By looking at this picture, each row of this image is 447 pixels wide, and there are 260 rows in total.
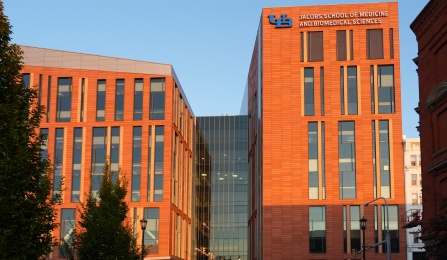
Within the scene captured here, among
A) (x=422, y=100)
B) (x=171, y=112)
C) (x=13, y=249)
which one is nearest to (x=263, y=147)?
(x=171, y=112)

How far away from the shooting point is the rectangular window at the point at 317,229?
73688mm

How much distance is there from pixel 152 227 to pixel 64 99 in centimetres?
1845

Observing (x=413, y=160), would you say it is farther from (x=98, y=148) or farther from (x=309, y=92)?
(x=98, y=148)

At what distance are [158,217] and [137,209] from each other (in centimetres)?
256

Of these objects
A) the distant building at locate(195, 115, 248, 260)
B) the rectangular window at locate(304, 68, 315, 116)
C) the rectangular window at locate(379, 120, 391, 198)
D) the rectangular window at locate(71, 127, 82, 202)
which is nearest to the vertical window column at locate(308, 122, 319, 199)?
the rectangular window at locate(304, 68, 315, 116)

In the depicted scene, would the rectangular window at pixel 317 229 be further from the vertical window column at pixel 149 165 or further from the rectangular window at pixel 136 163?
the rectangular window at pixel 136 163

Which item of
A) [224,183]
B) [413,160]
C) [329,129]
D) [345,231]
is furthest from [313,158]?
[413,160]

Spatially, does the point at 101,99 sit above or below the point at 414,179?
above

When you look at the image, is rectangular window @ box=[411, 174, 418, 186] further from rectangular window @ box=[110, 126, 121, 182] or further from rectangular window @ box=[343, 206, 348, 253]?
rectangular window @ box=[110, 126, 121, 182]

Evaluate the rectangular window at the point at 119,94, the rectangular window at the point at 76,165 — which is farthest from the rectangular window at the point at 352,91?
the rectangular window at the point at 76,165

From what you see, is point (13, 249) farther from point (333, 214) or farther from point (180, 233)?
point (180, 233)

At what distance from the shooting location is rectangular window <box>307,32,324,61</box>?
254ft

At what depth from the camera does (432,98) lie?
3509cm

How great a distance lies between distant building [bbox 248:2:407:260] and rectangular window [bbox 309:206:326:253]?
103 mm
